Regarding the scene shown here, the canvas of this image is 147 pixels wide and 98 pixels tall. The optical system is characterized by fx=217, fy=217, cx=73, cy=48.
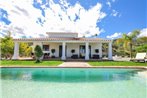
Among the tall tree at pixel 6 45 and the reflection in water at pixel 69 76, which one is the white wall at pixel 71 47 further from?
the reflection in water at pixel 69 76

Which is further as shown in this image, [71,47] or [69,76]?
[71,47]

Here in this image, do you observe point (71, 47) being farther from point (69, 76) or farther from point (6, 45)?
point (69, 76)

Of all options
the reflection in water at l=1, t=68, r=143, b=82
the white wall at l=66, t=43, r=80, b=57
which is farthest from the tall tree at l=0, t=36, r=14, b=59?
the reflection in water at l=1, t=68, r=143, b=82

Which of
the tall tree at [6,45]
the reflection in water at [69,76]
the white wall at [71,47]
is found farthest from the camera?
the tall tree at [6,45]

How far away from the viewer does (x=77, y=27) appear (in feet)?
136

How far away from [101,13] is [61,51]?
329 inches

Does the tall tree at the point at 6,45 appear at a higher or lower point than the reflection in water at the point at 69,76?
higher

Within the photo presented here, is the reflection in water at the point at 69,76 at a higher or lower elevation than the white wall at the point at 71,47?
lower

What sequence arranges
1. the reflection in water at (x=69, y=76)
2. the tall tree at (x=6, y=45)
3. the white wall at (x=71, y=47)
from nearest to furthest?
the reflection in water at (x=69, y=76), the white wall at (x=71, y=47), the tall tree at (x=6, y=45)

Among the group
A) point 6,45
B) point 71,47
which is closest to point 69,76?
point 71,47

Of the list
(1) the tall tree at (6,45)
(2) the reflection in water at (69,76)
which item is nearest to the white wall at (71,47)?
(1) the tall tree at (6,45)

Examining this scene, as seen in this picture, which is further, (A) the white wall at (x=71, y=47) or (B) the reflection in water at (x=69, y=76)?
(A) the white wall at (x=71, y=47)

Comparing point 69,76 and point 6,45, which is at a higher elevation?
point 6,45

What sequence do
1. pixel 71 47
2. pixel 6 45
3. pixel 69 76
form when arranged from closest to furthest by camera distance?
1. pixel 69 76
2. pixel 71 47
3. pixel 6 45
